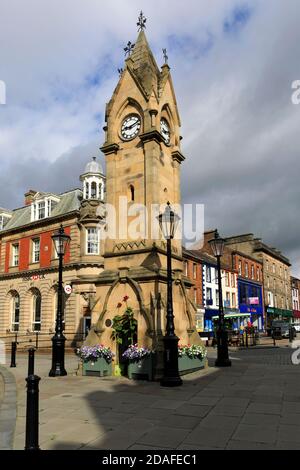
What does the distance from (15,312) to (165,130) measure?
24781 mm

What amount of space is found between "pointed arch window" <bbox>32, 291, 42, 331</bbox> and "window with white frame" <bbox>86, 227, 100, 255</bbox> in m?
6.52

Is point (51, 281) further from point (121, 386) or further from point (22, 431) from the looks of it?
point (22, 431)

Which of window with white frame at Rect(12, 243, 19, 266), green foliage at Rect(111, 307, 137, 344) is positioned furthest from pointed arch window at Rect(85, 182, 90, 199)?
green foliage at Rect(111, 307, 137, 344)

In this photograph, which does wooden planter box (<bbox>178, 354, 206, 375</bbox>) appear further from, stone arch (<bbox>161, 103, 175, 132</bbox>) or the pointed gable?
the pointed gable

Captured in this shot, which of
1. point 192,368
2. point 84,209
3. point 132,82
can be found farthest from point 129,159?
point 84,209

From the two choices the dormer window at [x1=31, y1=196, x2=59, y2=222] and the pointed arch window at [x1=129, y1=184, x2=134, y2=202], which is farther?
the dormer window at [x1=31, y1=196, x2=59, y2=222]

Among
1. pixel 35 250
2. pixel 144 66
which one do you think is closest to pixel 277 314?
pixel 35 250

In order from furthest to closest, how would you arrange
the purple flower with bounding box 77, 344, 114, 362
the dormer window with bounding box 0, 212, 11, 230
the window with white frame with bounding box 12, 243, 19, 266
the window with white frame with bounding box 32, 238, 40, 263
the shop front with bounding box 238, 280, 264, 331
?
the shop front with bounding box 238, 280, 264, 331, the dormer window with bounding box 0, 212, 11, 230, the window with white frame with bounding box 12, 243, 19, 266, the window with white frame with bounding box 32, 238, 40, 263, the purple flower with bounding box 77, 344, 114, 362

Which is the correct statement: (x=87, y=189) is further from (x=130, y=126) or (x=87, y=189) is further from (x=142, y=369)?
(x=142, y=369)

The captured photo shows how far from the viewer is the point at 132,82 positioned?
49.4ft

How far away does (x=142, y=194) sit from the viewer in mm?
13789

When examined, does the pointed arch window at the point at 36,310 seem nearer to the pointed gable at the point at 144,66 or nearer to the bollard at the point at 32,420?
the pointed gable at the point at 144,66

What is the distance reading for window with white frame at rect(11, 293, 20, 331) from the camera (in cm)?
3376

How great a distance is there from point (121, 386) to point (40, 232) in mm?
24620
